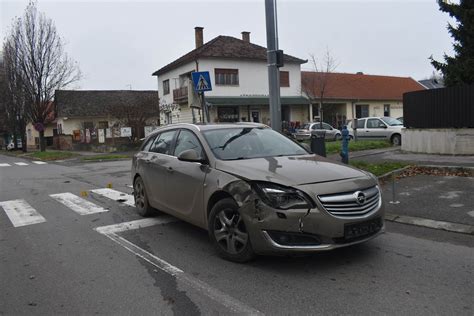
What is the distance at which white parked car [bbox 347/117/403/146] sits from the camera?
21.1 metres

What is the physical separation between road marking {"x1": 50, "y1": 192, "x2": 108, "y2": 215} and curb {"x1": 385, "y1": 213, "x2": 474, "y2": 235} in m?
5.34

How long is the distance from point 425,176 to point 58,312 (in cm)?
832

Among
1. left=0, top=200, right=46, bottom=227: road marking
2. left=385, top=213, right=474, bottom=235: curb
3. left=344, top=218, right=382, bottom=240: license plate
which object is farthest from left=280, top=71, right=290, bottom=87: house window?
left=344, top=218, right=382, bottom=240: license plate

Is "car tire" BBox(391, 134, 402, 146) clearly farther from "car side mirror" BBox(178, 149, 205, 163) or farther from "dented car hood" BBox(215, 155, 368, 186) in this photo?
"car side mirror" BBox(178, 149, 205, 163)

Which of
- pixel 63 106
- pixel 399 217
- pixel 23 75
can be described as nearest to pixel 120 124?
pixel 23 75

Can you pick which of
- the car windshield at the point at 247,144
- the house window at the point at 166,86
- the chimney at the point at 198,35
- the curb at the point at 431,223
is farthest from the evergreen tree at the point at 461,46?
the house window at the point at 166,86

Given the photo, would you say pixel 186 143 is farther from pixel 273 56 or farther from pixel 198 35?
pixel 198 35

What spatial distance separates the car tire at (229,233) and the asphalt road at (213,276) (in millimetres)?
131

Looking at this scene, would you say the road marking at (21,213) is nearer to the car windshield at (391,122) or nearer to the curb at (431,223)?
the curb at (431,223)

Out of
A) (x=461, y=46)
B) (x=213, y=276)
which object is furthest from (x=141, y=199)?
(x=461, y=46)

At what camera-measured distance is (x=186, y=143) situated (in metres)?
6.32

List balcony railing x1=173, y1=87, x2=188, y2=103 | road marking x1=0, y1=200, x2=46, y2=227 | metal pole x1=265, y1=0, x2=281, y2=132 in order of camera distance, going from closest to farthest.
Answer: road marking x1=0, y1=200, x2=46, y2=227 < metal pole x1=265, y1=0, x2=281, y2=132 < balcony railing x1=173, y1=87, x2=188, y2=103

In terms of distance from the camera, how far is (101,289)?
14.3 feet

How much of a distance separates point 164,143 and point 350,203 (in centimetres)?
350
